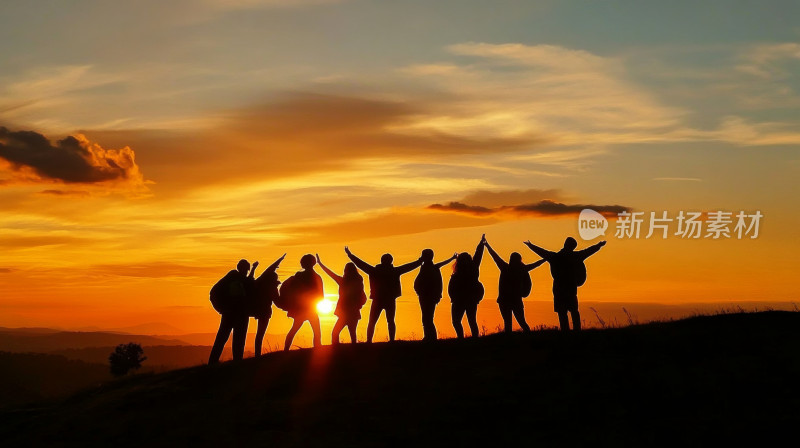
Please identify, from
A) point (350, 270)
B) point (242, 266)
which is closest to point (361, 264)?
point (350, 270)

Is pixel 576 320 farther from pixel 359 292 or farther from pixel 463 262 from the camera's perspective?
pixel 359 292

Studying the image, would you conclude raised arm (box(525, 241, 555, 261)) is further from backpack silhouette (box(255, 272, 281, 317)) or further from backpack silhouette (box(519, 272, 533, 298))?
backpack silhouette (box(255, 272, 281, 317))

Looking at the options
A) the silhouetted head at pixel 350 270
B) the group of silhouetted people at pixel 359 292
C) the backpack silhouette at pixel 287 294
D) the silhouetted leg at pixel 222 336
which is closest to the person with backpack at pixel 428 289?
the group of silhouetted people at pixel 359 292

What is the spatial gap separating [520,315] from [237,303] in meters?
8.21

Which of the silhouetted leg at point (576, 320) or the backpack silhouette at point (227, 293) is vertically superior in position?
the backpack silhouette at point (227, 293)

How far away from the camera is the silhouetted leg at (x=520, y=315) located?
80.8ft

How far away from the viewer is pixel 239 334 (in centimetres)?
2450

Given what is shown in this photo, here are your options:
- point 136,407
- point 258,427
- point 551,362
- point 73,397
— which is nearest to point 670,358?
point 551,362

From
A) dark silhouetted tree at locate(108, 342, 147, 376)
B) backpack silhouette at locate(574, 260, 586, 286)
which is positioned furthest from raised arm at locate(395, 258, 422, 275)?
dark silhouetted tree at locate(108, 342, 147, 376)

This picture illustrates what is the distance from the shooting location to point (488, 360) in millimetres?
21000

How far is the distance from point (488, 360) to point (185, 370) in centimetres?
917

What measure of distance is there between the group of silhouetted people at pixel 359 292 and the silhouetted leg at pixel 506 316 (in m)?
0.03

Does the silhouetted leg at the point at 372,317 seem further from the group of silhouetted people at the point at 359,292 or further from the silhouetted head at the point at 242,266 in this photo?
the silhouetted head at the point at 242,266

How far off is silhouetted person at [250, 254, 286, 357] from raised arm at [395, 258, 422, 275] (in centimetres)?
334
